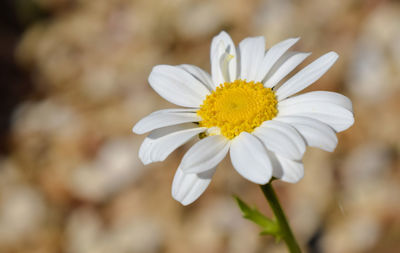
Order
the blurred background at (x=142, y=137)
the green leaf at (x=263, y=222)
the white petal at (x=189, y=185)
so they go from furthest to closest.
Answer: the blurred background at (x=142, y=137)
the green leaf at (x=263, y=222)
the white petal at (x=189, y=185)

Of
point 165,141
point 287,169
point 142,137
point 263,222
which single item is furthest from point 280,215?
point 142,137

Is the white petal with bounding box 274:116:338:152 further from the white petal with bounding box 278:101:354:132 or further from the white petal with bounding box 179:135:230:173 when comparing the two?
the white petal with bounding box 179:135:230:173

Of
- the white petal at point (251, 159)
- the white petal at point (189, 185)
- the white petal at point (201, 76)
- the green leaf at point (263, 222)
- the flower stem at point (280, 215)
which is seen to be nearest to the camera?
the white petal at point (251, 159)

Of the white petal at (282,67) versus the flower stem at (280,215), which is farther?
the white petal at (282,67)

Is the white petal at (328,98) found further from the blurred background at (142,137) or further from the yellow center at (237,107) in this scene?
the blurred background at (142,137)

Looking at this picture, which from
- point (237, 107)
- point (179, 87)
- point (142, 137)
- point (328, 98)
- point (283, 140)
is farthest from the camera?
point (142, 137)

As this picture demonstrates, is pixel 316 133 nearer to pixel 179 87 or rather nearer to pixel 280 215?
pixel 280 215

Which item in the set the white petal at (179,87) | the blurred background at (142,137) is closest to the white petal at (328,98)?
the white petal at (179,87)
